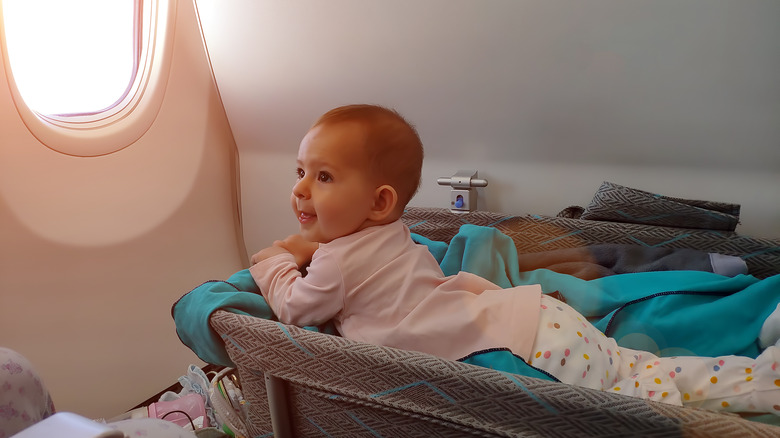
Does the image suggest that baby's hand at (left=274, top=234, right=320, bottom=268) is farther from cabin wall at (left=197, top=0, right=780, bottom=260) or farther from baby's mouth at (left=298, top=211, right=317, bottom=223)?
cabin wall at (left=197, top=0, right=780, bottom=260)

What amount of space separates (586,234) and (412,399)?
0.69 metres

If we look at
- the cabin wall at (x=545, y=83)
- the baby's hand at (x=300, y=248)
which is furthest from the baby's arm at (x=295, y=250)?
the cabin wall at (x=545, y=83)

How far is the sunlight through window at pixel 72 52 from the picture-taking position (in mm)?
1321

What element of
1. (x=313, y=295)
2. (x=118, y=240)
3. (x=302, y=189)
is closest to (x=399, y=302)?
(x=313, y=295)

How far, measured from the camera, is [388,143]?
1.03 meters

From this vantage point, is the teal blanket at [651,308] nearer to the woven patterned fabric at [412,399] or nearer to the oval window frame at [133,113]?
the woven patterned fabric at [412,399]

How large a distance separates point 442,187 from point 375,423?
0.86 m

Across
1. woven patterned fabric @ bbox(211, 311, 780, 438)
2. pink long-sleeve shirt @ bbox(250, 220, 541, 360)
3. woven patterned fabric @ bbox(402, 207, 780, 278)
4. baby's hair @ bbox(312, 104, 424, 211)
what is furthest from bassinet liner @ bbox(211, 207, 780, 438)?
woven patterned fabric @ bbox(402, 207, 780, 278)

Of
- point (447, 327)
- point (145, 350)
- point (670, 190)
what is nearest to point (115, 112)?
point (145, 350)

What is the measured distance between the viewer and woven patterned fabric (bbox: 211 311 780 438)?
665mm

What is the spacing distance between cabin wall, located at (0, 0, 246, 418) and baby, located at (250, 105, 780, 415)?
0.58 metres

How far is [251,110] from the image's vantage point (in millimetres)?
1775

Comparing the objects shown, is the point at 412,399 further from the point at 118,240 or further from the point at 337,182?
the point at 118,240

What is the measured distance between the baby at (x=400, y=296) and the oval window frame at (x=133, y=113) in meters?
0.62
